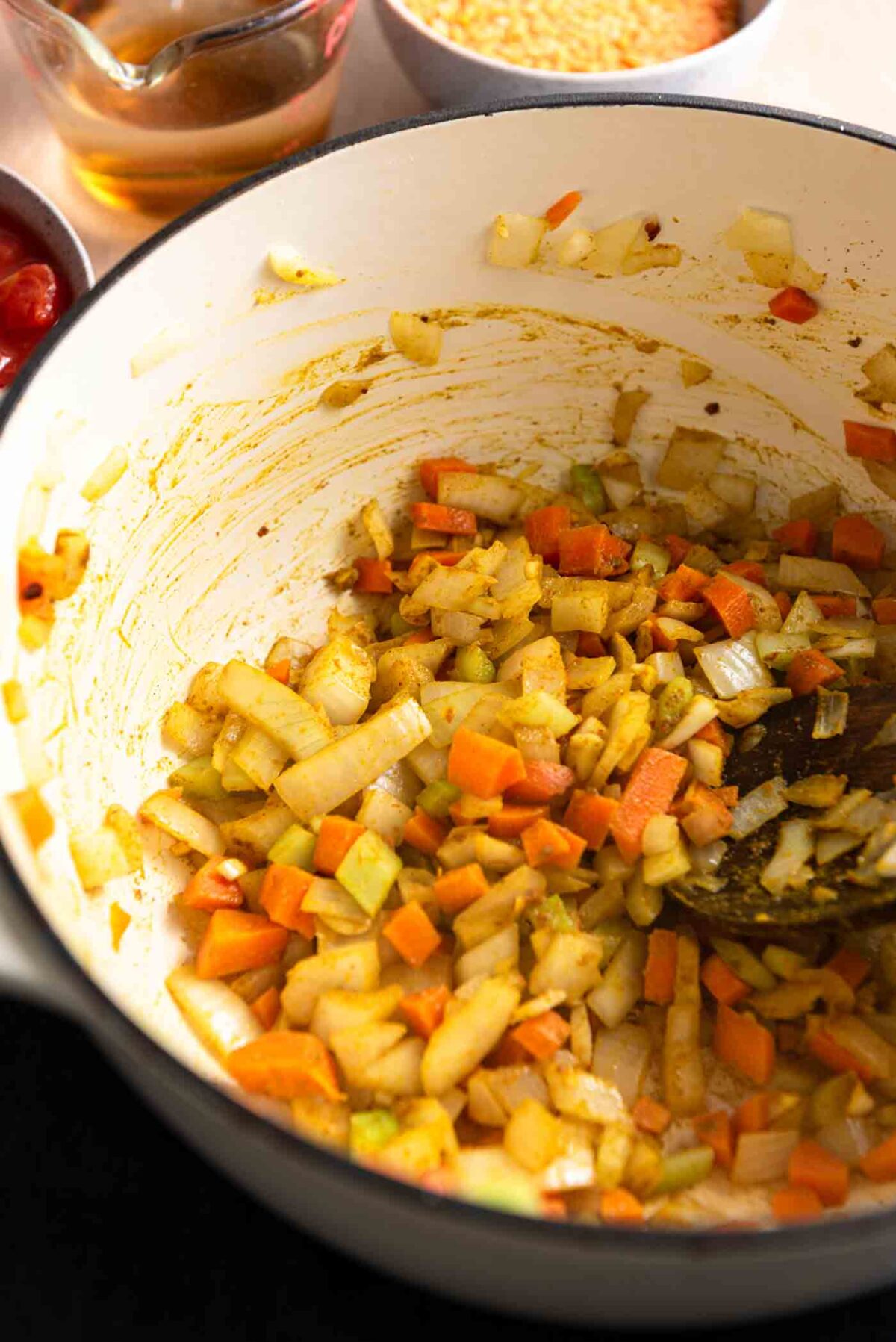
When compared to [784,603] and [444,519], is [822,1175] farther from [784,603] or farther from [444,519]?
[444,519]

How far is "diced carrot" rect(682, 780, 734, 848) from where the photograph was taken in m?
1.31

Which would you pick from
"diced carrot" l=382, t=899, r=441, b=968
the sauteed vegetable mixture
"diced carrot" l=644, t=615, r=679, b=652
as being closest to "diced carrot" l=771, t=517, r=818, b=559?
the sauteed vegetable mixture

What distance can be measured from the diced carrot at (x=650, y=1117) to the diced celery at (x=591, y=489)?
2.37ft

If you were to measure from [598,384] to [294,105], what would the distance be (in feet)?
1.81

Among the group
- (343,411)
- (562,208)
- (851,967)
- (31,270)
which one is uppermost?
(31,270)

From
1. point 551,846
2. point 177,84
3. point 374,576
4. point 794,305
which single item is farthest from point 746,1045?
point 177,84

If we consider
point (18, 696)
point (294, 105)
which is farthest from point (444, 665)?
point (294, 105)

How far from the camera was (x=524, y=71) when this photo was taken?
5.14 ft

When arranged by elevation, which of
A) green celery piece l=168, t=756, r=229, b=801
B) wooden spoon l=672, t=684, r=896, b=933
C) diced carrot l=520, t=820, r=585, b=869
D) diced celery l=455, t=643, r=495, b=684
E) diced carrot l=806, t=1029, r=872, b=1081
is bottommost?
diced carrot l=806, t=1029, r=872, b=1081

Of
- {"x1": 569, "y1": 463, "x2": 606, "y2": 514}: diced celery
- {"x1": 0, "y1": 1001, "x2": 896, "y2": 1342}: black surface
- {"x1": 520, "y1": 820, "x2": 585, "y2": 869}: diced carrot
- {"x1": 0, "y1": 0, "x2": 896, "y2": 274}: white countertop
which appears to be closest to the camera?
{"x1": 0, "y1": 1001, "x2": 896, "y2": 1342}: black surface

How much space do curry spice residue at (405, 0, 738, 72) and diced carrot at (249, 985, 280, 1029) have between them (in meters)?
1.19

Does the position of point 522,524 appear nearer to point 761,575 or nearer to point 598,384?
point 598,384

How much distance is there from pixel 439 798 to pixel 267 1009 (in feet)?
0.91

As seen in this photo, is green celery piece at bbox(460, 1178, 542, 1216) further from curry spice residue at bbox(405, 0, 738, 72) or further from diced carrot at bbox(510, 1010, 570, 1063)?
curry spice residue at bbox(405, 0, 738, 72)
